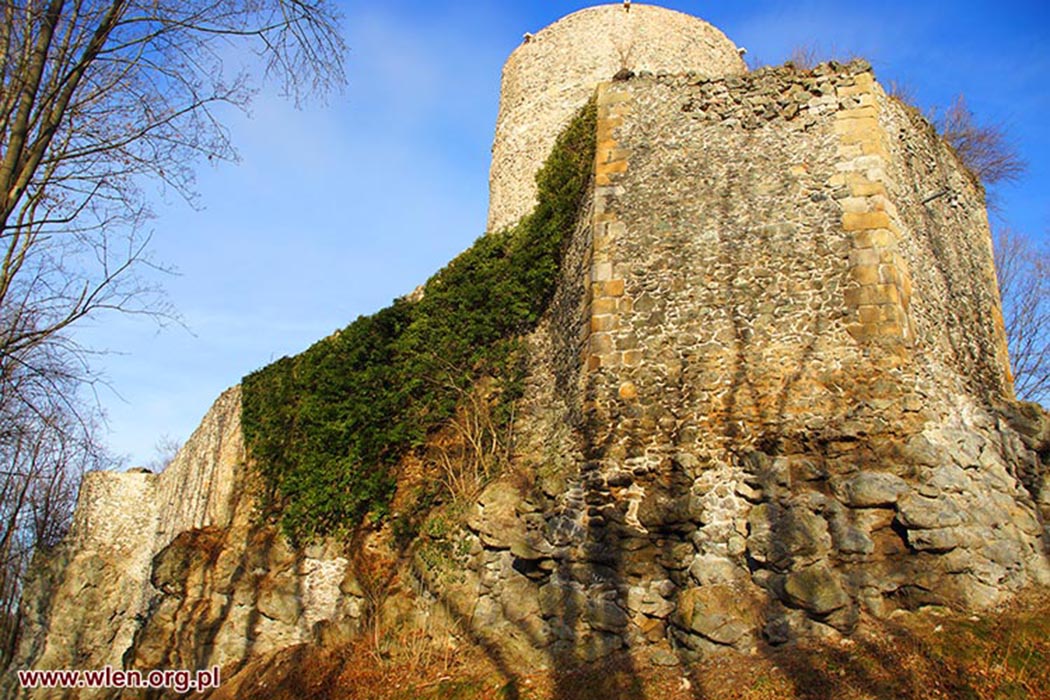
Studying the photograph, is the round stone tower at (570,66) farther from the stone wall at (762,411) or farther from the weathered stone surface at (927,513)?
the weathered stone surface at (927,513)

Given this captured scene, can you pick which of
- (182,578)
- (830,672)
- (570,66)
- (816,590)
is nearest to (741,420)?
(816,590)

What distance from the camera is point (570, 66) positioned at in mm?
15734

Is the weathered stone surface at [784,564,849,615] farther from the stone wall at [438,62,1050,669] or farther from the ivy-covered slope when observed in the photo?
the ivy-covered slope

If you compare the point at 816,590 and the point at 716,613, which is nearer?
the point at 816,590

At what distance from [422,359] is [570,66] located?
7.71 m

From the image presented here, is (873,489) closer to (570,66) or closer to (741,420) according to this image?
(741,420)

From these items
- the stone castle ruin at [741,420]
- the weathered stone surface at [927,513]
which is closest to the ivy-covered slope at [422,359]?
the stone castle ruin at [741,420]

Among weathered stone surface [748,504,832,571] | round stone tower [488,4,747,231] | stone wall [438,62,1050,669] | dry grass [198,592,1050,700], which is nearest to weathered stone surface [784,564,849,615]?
stone wall [438,62,1050,669]

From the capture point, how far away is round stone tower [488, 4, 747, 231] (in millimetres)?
15328

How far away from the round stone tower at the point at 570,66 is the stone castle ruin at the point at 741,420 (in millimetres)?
4186

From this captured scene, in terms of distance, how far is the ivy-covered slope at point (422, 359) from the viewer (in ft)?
37.9

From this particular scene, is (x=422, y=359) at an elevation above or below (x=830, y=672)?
above

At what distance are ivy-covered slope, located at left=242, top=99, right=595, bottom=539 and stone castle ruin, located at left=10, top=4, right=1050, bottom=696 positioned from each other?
1.91 ft

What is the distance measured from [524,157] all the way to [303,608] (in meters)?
9.62
